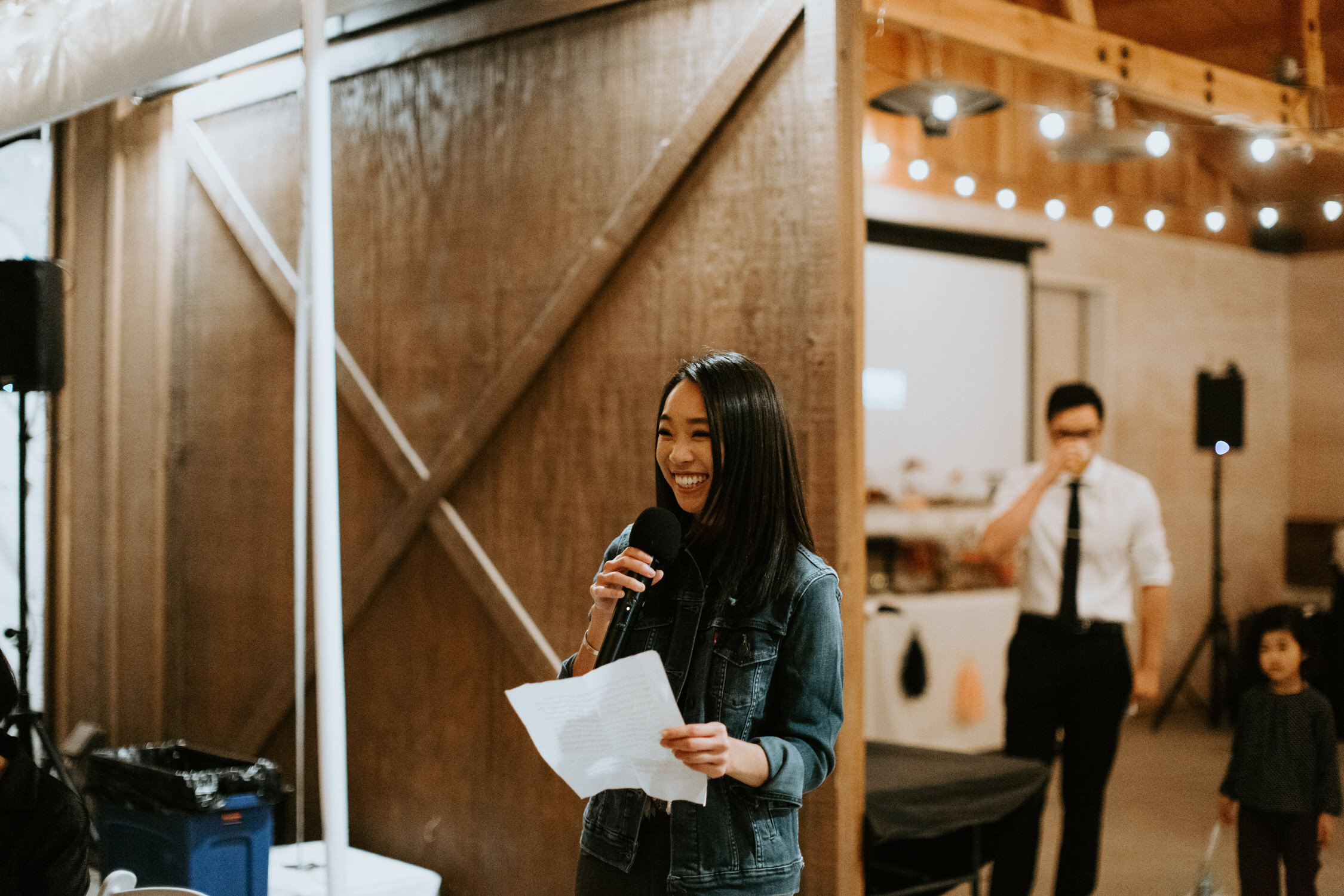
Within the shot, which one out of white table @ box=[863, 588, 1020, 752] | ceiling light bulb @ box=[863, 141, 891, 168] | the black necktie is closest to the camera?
the black necktie

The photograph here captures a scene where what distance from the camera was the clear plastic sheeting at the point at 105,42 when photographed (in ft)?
10.3

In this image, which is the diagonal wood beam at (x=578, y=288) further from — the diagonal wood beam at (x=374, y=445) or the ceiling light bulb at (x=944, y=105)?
the ceiling light bulb at (x=944, y=105)

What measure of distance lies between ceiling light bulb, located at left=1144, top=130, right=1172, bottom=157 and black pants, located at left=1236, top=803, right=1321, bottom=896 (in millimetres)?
2479

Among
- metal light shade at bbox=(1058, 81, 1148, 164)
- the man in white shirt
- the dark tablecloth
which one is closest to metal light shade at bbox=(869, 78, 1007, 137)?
metal light shade at bbox=(1058, 81, 1148, 164)

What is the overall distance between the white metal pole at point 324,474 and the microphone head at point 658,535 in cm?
83

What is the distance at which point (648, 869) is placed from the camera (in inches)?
67.7

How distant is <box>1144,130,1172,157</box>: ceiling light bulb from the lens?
4.55 metres

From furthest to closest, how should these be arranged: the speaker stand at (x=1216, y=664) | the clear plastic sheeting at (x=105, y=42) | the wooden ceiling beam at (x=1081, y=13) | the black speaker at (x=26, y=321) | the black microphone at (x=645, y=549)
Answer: the speaker stand at (x=1216, y=664) → the wooden ceiling beam at (x=1081, y=13) → the black speaker at (x=26, y=321) → the clear plastic sheeting at (x=105, y=42) → the black microphone at (x=645, y=549)

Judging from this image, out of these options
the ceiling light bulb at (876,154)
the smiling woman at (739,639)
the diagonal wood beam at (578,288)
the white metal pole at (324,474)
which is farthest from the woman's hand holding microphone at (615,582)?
the ceiling light bulb at (876,154)

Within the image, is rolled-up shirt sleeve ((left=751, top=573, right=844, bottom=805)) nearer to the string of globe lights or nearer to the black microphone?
the black microphone

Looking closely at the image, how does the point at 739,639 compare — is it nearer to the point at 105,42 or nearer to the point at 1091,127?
the point at 105,42

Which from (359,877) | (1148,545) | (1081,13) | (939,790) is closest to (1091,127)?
(1081,13)

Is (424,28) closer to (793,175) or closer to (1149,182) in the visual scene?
(793,175)

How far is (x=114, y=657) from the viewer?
16.3 feet
